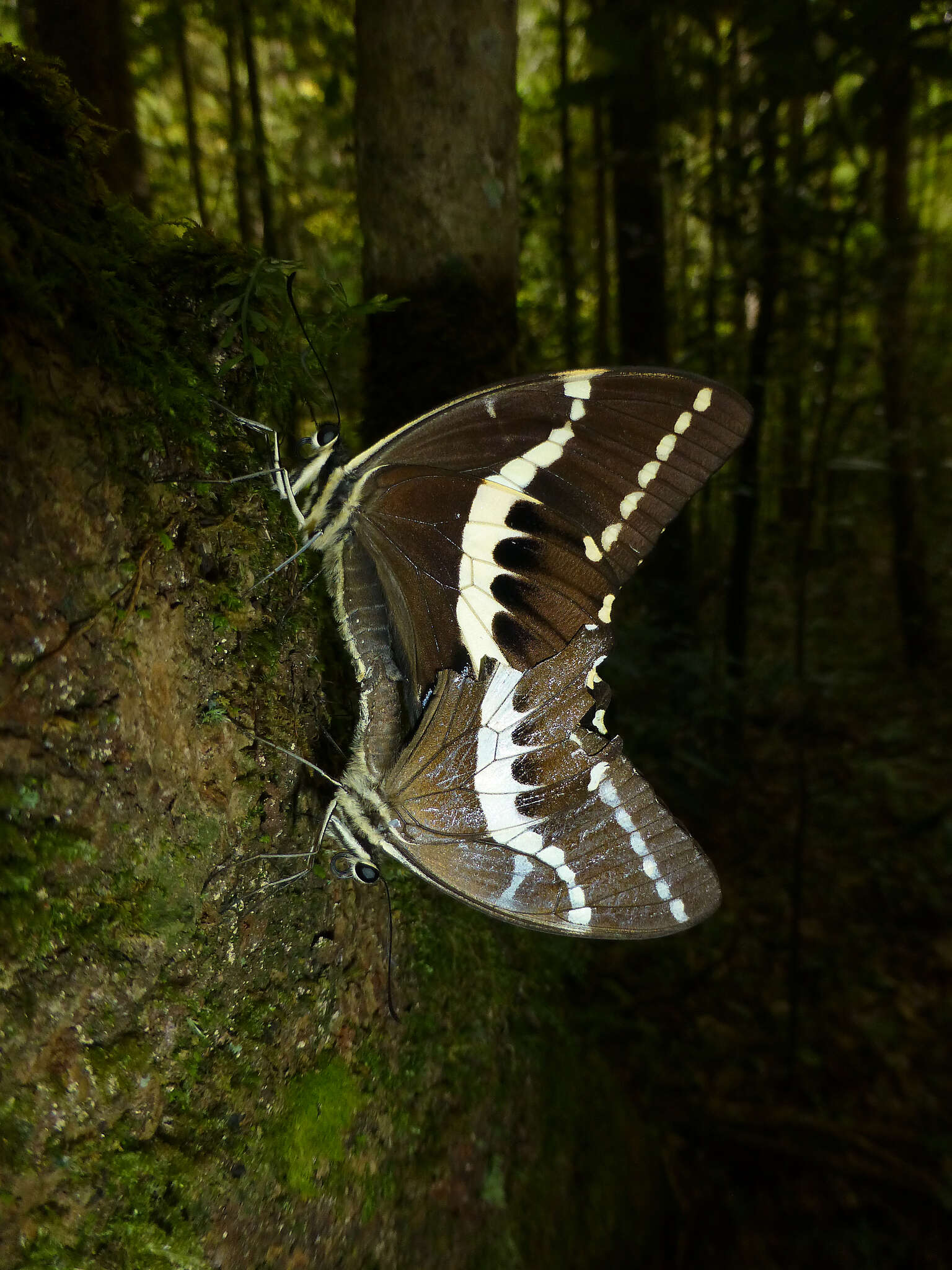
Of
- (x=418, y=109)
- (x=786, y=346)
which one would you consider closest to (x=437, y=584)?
(x=418, y=109)

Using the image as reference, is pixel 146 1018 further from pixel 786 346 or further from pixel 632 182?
pixel 632 182

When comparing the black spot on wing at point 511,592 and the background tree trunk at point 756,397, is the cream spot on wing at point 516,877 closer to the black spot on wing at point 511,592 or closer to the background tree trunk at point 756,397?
the black spot on wing at point 511,592

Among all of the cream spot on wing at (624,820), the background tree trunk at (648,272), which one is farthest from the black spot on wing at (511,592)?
the background tree trunk at (648,272)

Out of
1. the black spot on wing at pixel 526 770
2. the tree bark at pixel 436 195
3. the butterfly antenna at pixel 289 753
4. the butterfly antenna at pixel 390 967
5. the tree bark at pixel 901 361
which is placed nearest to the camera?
the butterfly antenna at pixel 289 753

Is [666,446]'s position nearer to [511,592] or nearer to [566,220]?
[511,592]

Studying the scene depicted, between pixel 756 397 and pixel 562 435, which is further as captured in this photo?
pixel 756 397

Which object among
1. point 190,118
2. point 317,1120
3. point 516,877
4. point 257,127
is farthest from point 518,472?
point 190,118
